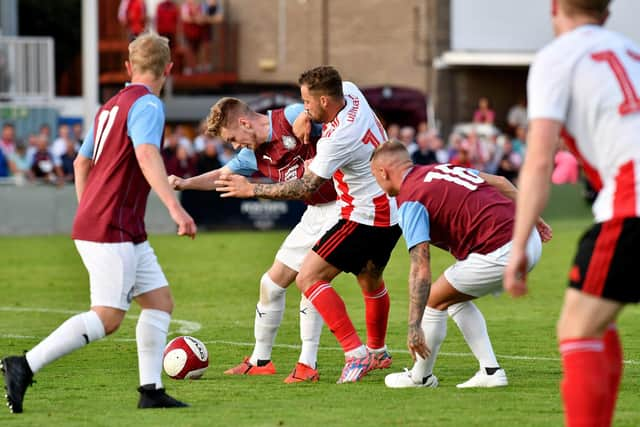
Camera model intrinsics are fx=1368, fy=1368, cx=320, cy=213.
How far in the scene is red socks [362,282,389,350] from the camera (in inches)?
380

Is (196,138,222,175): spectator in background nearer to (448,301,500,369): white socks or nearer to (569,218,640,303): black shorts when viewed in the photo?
(448,301,500,369): white socks

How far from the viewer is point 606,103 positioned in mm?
5531

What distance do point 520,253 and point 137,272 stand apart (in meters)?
2.79

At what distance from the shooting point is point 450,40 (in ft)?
124

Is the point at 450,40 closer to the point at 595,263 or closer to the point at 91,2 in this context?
the point at 91,2

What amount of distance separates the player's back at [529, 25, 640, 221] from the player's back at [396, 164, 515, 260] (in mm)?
2485

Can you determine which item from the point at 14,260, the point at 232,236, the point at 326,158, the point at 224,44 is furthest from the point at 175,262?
the point at 224,44

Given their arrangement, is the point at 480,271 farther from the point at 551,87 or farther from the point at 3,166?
the point at 3,166

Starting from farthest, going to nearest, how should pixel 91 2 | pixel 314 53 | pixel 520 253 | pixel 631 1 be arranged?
pixel 314 53, pixel 631 1, pixel 91 2, pixel 520 253

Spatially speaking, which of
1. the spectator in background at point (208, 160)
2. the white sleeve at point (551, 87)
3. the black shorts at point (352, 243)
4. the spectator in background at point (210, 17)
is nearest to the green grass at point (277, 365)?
the black shorts at point (352, 243)

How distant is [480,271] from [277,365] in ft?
7.70

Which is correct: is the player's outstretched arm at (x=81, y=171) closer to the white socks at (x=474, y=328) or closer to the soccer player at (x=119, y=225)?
the soccer player at (x=119, y=225)

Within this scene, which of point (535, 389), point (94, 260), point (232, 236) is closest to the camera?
point (94, 260)

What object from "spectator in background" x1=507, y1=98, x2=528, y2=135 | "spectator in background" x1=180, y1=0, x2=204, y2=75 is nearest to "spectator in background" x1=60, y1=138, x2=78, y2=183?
"spectator in background" x1=180, y1=0, x2=204, y2=75
